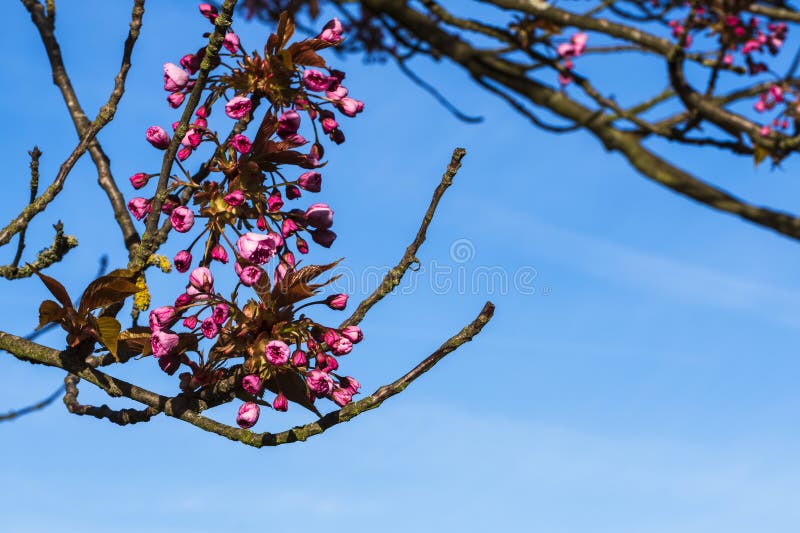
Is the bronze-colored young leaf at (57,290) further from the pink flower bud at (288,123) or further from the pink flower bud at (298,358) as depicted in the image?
the pink flower bud at (288,123)

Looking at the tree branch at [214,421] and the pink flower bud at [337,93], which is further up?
the pink flower bud at [337,93]

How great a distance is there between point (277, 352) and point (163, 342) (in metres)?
0.62

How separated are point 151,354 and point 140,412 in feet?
1.35

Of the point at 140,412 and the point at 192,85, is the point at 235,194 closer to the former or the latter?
the point at 192,85

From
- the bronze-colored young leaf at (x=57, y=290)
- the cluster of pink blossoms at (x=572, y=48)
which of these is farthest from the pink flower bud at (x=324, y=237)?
the cluster of pink blossoms at (x=572, y=48)

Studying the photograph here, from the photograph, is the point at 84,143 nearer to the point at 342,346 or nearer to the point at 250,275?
the point at 250,275

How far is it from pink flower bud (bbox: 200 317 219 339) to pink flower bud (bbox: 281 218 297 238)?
22.4 inches

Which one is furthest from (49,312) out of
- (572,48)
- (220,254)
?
(572,48)

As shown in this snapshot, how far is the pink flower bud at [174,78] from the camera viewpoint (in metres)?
4.28

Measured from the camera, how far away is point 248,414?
157 inches

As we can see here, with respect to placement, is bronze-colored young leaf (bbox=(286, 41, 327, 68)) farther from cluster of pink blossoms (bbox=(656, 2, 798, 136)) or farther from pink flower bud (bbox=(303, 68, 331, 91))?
cluster of pink blossoms (bbox=(656, 2, 798, 136))

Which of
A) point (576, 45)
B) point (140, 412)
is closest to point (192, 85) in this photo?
point (140, 412)

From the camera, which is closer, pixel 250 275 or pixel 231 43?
pixel 250 275

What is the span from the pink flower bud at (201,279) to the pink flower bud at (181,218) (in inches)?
9.9
